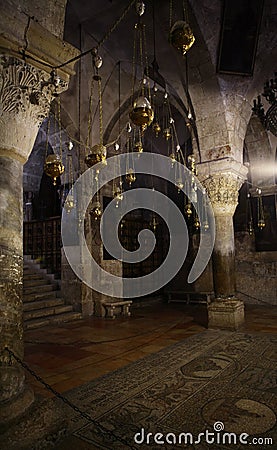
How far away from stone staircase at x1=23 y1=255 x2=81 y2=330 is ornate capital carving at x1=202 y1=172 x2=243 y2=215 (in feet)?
14.5

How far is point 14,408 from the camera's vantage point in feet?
7.63

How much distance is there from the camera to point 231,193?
23.6 feet

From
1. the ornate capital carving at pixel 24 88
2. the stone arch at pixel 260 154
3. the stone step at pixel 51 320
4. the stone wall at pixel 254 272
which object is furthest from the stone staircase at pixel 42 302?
the stone arch at pixel 260 154

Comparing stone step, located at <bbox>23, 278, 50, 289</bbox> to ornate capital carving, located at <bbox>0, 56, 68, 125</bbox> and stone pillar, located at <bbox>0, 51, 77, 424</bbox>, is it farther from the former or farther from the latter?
ornate capital carving, located at <bbox>0, 56, 68, 125</bbox>

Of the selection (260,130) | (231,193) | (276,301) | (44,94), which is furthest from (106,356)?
(260,130)

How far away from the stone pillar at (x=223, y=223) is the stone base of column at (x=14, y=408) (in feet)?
16.4

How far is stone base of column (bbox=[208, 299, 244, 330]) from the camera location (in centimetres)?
664

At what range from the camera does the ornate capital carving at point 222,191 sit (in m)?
7.09

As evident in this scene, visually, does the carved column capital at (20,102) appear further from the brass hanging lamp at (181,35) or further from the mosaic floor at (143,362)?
the mosaic floor at (143,362)

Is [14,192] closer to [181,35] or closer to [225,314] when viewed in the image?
[181,35]

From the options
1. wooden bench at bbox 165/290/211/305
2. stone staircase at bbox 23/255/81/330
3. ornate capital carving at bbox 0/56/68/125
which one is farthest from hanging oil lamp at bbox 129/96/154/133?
wooden bench at bbox 165/290/211/305

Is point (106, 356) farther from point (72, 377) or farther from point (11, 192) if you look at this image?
point (11, 192)

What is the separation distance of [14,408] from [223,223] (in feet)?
19.1

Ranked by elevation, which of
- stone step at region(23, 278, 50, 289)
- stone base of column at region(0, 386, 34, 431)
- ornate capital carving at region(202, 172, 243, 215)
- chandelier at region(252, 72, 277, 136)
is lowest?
stone base of column at region(0, 386, 34, 431)
